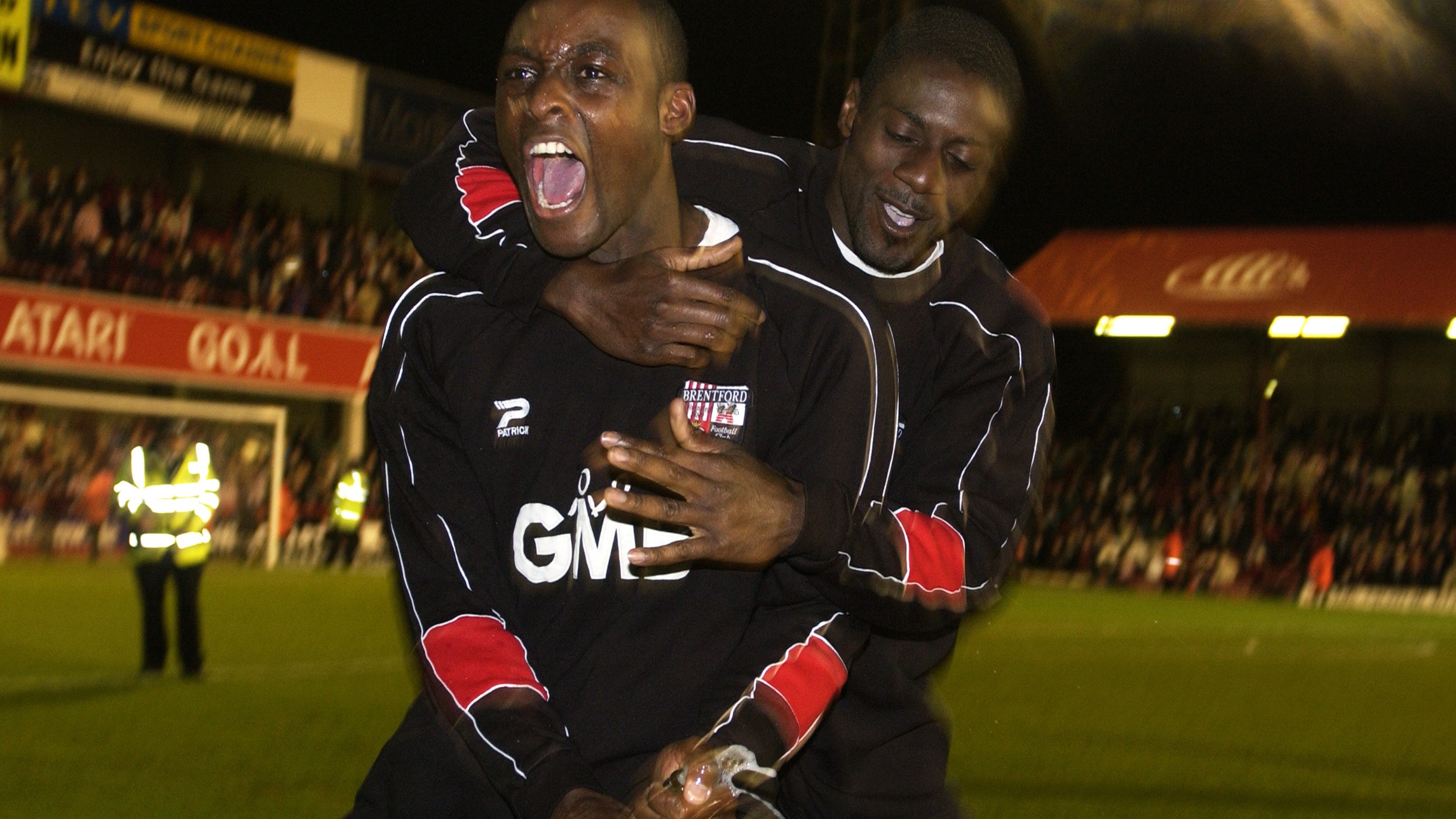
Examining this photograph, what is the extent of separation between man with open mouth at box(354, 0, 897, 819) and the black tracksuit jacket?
0.08 m

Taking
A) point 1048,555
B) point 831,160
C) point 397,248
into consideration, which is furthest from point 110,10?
point 831,160

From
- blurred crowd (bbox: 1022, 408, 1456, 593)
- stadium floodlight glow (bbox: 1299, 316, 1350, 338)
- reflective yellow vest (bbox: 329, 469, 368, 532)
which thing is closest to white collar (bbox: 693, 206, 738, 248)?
reflective yellow vest (bbox: 329, 469, 368, 532)

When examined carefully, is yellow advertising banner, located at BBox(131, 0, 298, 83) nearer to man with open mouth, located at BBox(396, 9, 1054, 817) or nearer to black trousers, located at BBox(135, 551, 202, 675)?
black trousers, located at BBox(135, 551, 202, 675)

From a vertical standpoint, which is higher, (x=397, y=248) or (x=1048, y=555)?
(x=397, y=248)

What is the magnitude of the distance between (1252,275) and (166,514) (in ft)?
73.3

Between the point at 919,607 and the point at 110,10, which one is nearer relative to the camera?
the point at 919,607

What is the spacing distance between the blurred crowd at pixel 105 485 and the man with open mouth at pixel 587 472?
18.0 meters

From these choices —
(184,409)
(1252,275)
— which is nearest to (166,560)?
(184,409)

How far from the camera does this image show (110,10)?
75.6 ft

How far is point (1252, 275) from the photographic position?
94.6ft

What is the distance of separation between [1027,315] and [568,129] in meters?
1.14

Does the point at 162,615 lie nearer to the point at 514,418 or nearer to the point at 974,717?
the point at 974,717

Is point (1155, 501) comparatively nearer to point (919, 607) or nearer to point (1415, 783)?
point (1415, 783)

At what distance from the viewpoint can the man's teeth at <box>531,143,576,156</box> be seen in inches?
96.4
